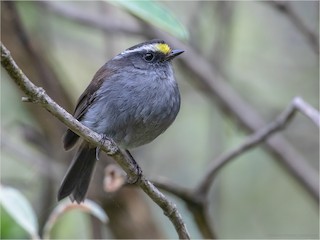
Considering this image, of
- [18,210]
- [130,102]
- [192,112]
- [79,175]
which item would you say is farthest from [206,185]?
[192,112]

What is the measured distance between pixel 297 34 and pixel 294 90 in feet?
1.46

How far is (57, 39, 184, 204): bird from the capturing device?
2881 millimetres

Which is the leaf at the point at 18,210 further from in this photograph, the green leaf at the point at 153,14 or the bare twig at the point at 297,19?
the bare twig at the point at 297,19

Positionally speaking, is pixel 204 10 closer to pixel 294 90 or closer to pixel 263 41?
pixel 263 41

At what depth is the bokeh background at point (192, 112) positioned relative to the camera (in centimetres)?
419

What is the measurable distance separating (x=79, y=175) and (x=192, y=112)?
2.17 meters

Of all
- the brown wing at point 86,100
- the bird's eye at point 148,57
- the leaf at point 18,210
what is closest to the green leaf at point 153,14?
the brown wing at point 86,100

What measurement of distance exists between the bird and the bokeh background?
57 centimetres

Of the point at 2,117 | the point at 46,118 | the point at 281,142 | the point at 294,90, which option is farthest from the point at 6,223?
the point at 294,90

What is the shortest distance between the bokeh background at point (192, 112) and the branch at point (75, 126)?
3.93ft

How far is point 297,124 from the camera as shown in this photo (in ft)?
15.2

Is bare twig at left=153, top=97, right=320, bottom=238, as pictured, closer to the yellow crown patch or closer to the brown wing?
the brown wing

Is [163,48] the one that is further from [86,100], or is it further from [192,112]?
[192,112]

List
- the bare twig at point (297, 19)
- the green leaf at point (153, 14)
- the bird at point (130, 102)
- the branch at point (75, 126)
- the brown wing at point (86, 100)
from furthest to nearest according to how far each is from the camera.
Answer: the bare twig at point (297, 19), the brown wing at point (86, 100), the bird at point (130, 102), the green leaf at point (153, 14), the branch at point (75, 126)
